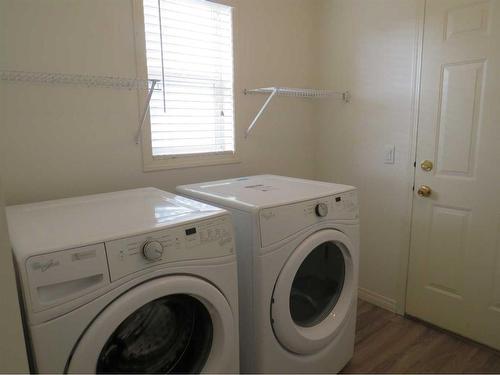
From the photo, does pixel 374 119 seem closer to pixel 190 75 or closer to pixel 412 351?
pixel 190 75

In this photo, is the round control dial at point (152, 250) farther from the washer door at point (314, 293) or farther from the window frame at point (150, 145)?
the window frame at point (150, 145)

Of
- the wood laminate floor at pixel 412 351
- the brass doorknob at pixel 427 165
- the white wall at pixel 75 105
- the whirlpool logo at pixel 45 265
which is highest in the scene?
the white wall at pixel 75 105

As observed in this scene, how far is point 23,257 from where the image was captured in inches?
32.3

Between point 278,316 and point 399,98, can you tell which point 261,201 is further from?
point 399,98

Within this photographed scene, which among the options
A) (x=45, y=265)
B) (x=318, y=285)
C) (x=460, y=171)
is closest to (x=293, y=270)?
(x=318, y=285)

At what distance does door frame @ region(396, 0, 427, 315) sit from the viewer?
1961 mm

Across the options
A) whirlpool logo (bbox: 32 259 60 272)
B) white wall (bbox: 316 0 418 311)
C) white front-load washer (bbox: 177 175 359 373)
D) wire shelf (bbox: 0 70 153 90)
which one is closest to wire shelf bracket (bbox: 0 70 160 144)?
wire shelf (bbox: 0 70 153 90)

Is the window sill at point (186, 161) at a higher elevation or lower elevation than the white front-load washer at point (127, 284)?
higher

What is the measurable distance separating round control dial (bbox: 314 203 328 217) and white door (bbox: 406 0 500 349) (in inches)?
36.6

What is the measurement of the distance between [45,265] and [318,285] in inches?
48.2

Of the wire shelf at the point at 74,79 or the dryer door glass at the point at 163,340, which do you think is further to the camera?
the wire shelf at the point at 74,79

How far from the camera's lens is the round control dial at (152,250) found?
38.5 inches

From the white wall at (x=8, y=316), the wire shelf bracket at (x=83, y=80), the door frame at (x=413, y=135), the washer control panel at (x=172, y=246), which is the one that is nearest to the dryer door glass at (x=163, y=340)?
the washer control panel at (x=172, y=246)

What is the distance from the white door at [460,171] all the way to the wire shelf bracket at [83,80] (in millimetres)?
1601
